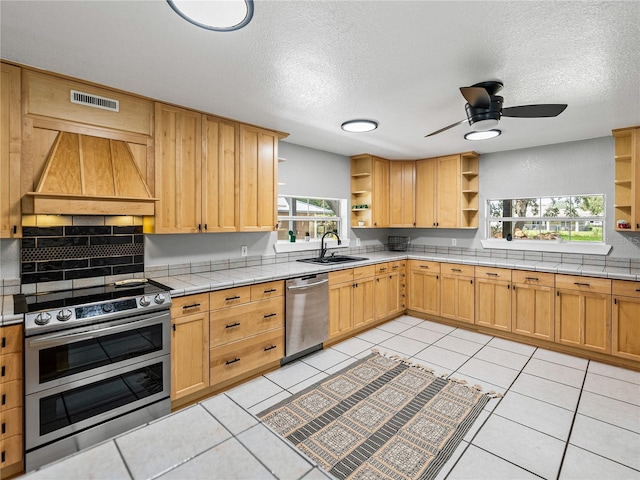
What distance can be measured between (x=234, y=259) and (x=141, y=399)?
5.38 ft

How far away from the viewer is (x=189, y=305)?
265cm

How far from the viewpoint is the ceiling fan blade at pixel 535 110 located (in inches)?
91.5

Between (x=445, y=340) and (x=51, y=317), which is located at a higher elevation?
(x=51, y=317)

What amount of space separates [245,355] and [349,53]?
8.44 feet

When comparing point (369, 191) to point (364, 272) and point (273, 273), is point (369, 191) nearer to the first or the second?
point (364, 272)

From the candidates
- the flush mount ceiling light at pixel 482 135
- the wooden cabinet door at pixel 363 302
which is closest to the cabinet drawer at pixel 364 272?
the wooden cabinet door at pixel 363 302

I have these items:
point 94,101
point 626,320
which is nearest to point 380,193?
point 626,320

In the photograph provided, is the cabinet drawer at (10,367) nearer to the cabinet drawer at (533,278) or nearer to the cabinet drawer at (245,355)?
the cabinet drawer at (245,355)

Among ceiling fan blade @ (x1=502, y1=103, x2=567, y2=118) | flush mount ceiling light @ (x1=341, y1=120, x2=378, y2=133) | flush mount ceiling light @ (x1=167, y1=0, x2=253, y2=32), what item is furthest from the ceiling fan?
flush mount ceiling light @ (x1=167, y1=0, x2=253, y2=32)

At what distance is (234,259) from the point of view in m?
3.69

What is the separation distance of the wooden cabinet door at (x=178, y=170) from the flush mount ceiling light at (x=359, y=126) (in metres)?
1.45

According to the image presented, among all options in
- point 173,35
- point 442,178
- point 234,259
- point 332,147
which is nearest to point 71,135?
point 173,35

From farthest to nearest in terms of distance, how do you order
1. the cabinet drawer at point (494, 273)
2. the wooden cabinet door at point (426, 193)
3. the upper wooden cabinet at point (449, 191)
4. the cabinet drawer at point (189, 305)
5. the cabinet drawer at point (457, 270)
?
the wooden cabinet door at point (426, 193)
the upper wooden cabinet at point (449, 191)
the cabinet drawer at point (457, 270)
the cabinet drawer at point (494, 273)
the cabinet drawer at point (189, 305)

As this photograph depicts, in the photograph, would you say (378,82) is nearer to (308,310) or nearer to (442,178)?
(308,310)
